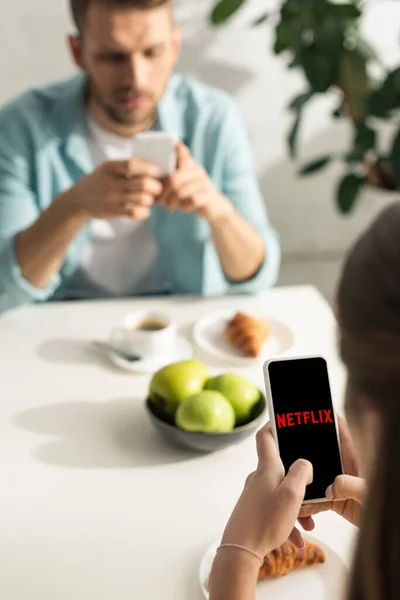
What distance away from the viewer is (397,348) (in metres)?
0.50

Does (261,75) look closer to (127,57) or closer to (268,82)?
(268,82)

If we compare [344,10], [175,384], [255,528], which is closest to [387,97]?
[344,10]

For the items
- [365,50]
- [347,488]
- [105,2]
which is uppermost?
[105,2]

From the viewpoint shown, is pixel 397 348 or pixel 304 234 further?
pixel 304 234

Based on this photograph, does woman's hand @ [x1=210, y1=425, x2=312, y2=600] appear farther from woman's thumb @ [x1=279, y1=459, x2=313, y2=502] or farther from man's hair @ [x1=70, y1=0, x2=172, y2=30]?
man's hair @ [x1=70, y1=0, x2=172, y2=30]

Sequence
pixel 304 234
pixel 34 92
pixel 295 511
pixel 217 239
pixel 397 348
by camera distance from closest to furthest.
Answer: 1. pixel 397 348
2. pixel 295 511
3. pixel 217 239
4. pixel 34 92
5. pixel 304 234

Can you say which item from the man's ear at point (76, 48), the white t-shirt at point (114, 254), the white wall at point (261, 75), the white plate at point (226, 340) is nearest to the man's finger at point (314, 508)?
the white plate at point (226, 340)

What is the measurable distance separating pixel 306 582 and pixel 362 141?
46.5 inches

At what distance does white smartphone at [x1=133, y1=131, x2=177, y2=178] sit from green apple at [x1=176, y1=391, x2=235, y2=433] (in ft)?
1.73

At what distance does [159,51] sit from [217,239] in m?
0.41

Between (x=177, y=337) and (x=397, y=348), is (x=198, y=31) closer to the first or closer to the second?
(x=177, y=337)

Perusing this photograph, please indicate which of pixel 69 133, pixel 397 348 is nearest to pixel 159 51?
pixel 69 133

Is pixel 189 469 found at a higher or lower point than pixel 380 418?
lower

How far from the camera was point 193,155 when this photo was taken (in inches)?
64.6
